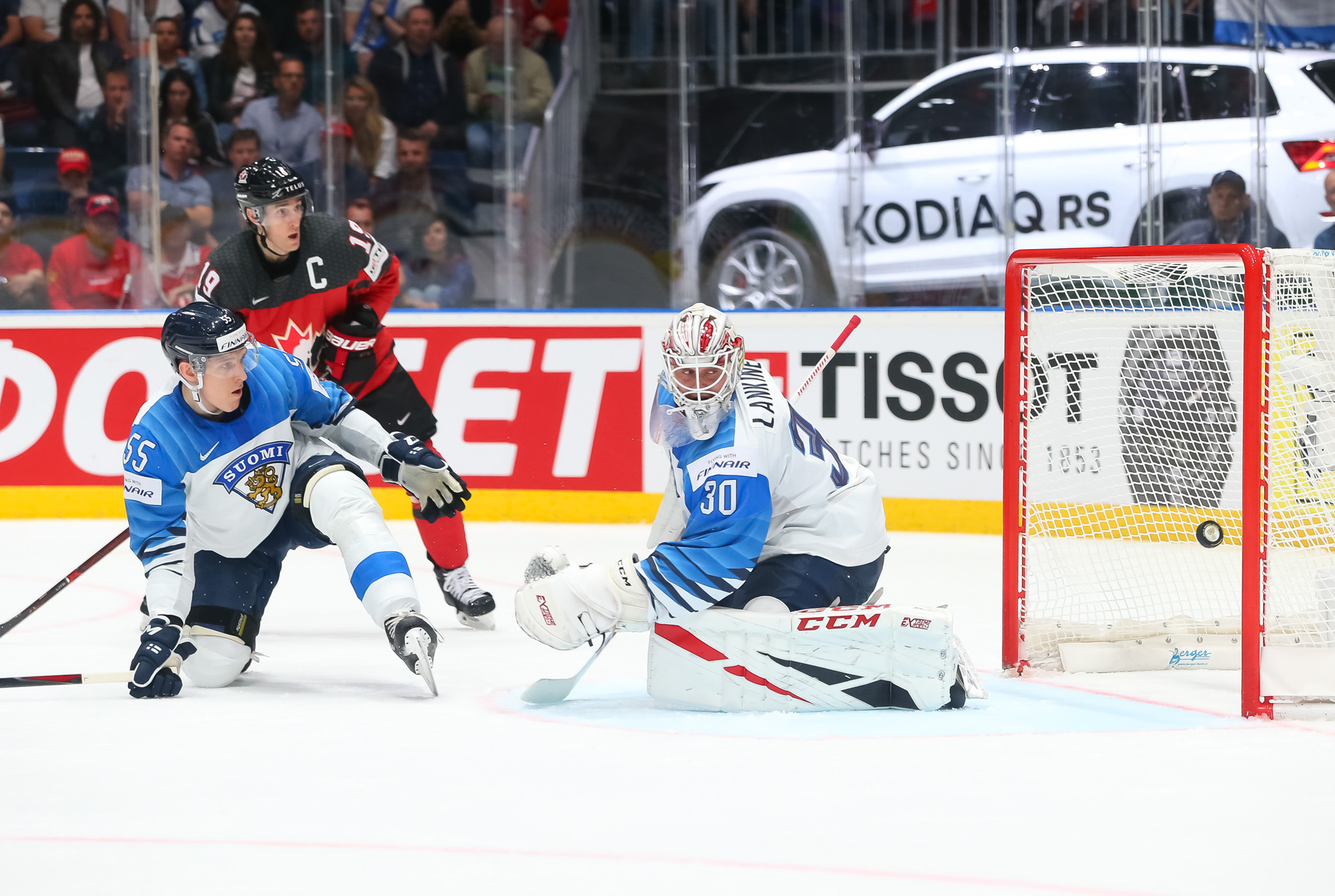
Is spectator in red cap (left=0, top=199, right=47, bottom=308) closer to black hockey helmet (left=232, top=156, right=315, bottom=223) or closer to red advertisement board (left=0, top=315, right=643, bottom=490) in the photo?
red advertisement board (left=0, top=315, right=643, bottom=490)

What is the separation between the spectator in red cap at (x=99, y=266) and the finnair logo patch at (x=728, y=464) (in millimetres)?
5586

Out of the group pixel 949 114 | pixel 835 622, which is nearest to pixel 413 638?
pixel 835 622

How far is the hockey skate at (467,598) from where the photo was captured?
459cm

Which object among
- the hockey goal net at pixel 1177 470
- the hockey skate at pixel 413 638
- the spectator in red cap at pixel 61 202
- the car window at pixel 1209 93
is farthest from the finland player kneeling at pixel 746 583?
the spectator in red cap at pixel 61 202

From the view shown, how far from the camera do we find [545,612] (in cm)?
337

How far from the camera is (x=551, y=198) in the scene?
27.2 ft

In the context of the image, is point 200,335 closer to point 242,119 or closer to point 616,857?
point 616,857

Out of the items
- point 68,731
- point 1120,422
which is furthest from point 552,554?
point 1120,422

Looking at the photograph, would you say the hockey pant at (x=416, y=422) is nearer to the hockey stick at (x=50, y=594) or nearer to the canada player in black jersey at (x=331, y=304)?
the canada player in black jersey at (x=331, y=304)

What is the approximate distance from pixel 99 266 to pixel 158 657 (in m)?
5.11

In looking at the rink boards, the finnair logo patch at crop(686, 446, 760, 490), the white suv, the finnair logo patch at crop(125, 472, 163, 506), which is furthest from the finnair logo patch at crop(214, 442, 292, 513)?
the white suv

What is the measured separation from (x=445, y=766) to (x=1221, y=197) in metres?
5.47

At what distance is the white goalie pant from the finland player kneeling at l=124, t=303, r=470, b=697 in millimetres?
612

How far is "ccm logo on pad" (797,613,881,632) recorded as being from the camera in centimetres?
331
